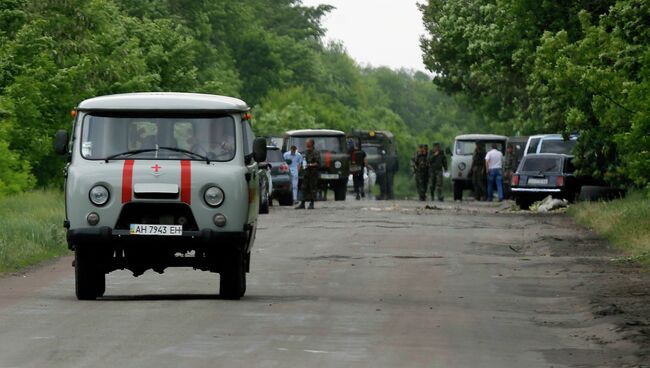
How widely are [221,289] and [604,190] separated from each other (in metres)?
25.6


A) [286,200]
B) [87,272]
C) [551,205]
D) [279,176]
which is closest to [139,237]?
[87,272]

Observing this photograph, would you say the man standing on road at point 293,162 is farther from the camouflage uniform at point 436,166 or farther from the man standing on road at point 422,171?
the camouflage uniform at point 436,166

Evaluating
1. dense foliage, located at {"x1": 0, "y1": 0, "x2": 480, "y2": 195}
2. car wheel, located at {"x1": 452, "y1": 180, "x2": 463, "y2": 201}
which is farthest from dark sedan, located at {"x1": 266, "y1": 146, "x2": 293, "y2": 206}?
car wheel, located at {"x1": 452, "y1": 180, "x2": 463, "y2": 201}

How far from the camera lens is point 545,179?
45094mm

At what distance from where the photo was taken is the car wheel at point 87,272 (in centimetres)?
1844

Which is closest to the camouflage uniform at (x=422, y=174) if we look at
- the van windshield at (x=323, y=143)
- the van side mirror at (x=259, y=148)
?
the van windshield at (x=323, y=143)

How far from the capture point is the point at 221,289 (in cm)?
1881

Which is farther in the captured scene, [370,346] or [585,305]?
[585,305]

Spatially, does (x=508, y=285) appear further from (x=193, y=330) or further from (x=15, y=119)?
(x=15, y=119)

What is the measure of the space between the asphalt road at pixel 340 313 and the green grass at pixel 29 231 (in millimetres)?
527

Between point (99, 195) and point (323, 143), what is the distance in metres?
36.2

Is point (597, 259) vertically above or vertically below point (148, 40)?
below

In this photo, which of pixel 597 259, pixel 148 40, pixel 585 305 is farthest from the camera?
pixel 148 40

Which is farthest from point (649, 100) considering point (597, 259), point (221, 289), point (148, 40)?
point (148, 40)
